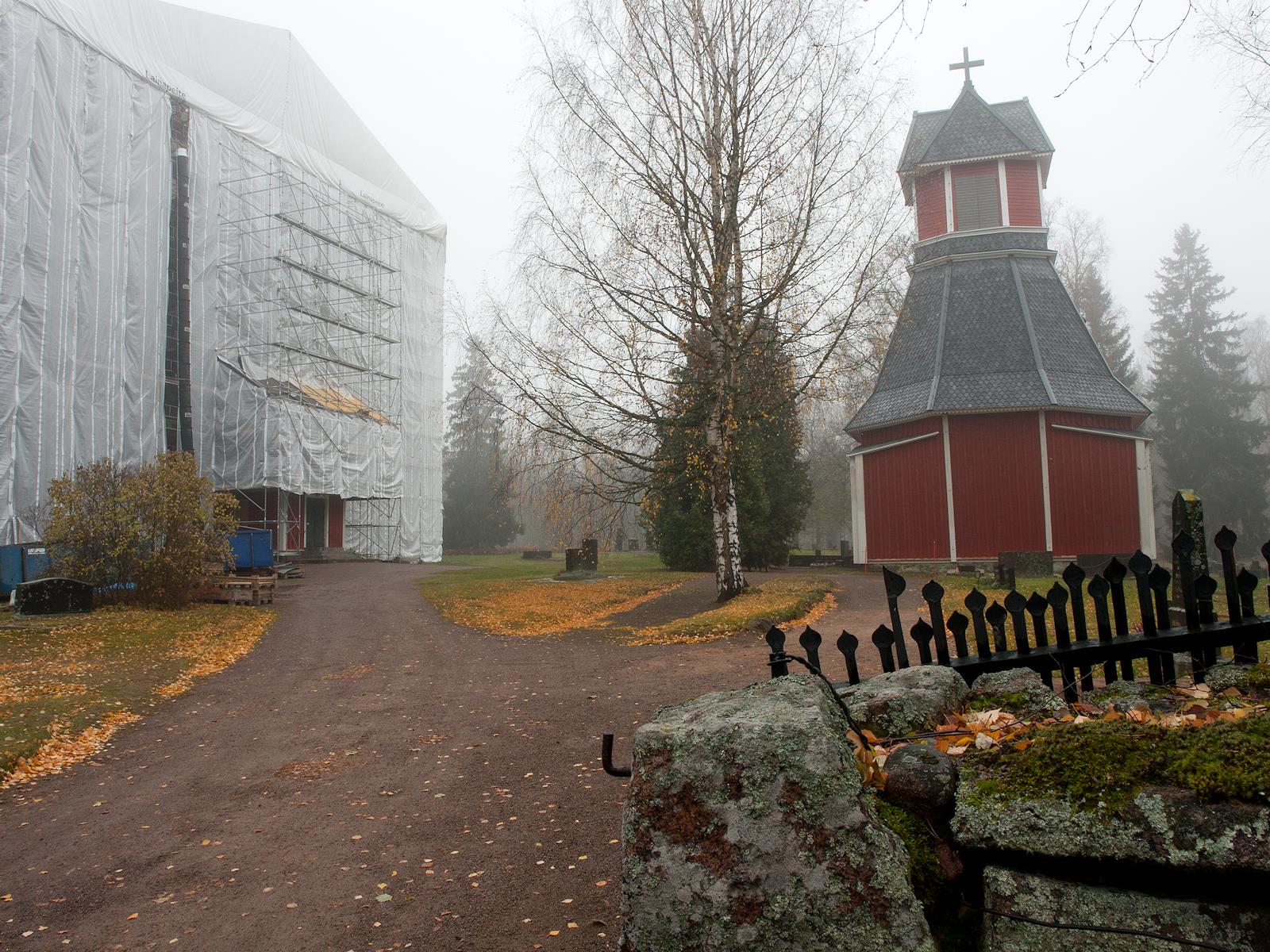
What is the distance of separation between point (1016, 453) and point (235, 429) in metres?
26.1

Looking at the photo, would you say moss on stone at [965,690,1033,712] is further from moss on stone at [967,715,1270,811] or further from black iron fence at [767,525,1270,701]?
moss on stone at [967,715,1270,811]

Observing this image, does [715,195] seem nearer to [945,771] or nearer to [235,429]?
[945,771]

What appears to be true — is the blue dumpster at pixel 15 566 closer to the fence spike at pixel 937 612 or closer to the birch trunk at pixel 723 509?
the birch trunk at pixel 723 509

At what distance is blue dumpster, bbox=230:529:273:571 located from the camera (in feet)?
77.2

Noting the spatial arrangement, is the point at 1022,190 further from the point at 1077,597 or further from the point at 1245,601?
the point at 1077,597

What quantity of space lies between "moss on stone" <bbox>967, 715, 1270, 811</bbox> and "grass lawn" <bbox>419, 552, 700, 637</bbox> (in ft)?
40.1

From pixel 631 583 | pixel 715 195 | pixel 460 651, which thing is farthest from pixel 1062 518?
pixel 460 651

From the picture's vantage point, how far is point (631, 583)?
2181 centimetres

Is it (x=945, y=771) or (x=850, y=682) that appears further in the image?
(x=850, y=682)

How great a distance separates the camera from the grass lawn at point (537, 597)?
1559 cm

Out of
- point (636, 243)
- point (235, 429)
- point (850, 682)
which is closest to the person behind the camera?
point (850, 682)

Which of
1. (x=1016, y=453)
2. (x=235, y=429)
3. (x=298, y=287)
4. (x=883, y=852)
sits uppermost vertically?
(x=298, y=287)

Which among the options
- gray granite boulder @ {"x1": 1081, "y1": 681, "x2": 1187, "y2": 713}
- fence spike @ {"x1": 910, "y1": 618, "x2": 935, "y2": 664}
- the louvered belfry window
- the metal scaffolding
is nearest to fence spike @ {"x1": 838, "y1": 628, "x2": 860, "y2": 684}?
fence spike @ {"x1": 910, "y1": 618, "x2": 935, "y2": 664}

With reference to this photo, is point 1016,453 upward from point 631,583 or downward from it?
upward
